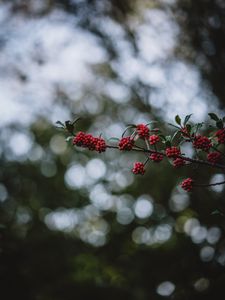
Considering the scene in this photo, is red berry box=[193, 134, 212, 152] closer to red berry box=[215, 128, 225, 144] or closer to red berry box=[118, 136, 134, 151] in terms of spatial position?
red berry box=[215, 128, 225, 144]

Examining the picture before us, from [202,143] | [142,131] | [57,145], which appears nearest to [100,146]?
[142,131]

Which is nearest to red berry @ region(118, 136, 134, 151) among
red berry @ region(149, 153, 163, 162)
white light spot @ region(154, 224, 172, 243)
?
red berry @ region(149, 153, 163, 162)

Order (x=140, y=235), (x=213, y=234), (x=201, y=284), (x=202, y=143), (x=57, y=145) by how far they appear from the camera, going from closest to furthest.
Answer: (x=202, y=143)
(x=201, y=284)
(x=213, y=234)
(x=140, y=235)
(x=57, y=145)

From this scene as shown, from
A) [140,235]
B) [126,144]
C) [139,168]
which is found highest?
[126,144]

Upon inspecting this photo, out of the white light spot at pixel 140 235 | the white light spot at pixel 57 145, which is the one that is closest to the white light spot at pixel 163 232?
the white light spot at pixel 140 235

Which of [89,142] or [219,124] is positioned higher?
[219,124]

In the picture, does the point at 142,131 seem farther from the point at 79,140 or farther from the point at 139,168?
the point at 79,140

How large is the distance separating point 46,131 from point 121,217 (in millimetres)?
4325

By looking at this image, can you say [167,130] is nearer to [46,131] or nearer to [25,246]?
[25,246]

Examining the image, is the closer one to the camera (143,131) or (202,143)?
(202,143)

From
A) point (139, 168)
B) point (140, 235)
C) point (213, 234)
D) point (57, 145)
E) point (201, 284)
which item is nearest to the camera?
point (139, 168)

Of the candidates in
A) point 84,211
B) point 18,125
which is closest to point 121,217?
point 84,211

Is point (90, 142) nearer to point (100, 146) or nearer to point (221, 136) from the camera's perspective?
point (100, 146)

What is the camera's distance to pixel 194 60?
4.97m
